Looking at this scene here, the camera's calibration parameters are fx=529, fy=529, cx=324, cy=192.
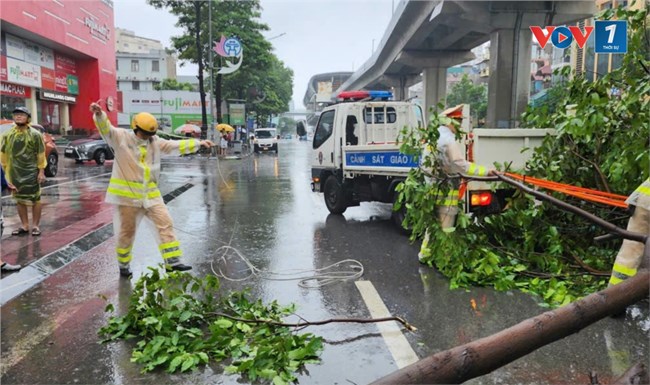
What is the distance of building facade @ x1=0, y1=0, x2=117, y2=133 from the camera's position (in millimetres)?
26844

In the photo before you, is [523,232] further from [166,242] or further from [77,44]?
[77,44]

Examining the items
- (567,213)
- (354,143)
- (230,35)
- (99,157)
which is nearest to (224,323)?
(567,213)

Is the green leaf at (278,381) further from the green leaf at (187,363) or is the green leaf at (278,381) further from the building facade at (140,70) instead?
the building facade at (140,70)

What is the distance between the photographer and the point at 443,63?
34344mm

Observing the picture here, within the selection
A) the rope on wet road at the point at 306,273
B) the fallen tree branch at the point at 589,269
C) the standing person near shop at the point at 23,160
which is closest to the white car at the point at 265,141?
the standing person near shop at the point at 23,160

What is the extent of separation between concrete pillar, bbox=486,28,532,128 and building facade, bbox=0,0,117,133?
21.9 meters

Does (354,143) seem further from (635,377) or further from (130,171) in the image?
(635,377)

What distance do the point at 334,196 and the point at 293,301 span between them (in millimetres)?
5145

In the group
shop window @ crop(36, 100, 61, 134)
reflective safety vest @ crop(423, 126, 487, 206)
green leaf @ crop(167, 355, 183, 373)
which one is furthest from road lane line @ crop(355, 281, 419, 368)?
shop window @ crop(36, 100, 61, 134)

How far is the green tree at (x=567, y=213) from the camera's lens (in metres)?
4.91

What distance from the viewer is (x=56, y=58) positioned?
3256 cm

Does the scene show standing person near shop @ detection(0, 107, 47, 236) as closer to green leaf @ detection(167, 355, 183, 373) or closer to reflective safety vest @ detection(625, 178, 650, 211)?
green leaf @ detection(167, 355, 183, 373)

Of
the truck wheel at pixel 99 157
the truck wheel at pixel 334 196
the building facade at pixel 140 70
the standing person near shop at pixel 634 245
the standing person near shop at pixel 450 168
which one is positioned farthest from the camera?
the building facade at pixel 140 70

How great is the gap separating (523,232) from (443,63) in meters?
30.4
